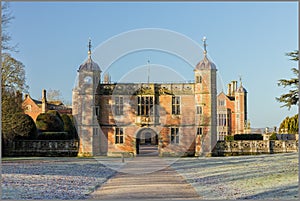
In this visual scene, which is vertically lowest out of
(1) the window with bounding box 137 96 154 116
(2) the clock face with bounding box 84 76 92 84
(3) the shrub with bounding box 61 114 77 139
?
(3) the shrub with bounding box 61 114 77 139

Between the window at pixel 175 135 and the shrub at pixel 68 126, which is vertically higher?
the shrub at pixel 68 126

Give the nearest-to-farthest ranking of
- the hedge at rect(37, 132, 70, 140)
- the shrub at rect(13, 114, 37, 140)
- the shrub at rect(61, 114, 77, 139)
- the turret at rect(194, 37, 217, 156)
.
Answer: the shrub at rect(13, 114, 37, 140) → the turret at rect(194, 37, 217, 156) → the hedge at rect(37, 132, 70, 140) → the shrub at rect(61, 114, 77, 139)

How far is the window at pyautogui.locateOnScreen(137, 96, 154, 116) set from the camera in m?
28.7

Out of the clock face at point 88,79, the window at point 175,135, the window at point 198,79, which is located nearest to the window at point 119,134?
the window at point 175,135

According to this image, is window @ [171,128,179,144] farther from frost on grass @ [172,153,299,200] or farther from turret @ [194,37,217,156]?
frost on grass @ [172,153,299,200]

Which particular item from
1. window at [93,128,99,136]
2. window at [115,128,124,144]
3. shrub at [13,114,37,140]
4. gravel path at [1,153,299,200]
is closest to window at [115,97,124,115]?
window at [115,128,124,144]

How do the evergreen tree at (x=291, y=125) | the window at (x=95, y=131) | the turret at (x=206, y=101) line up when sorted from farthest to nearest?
the evergreen tree at (x=291, y=125), the window at (x=95, y=131), the turret at (x=206, y=101)

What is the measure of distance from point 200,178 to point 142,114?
14.8 m

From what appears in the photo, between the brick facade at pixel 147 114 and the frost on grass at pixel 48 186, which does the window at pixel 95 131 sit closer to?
the brick facade at pixel 147 114

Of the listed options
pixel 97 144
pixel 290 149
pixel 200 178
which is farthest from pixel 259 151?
pixel 200 178

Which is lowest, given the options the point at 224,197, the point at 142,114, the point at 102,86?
the point at 224,197

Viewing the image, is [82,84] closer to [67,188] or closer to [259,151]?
[259,151]

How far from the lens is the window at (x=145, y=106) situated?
2869 centimetres

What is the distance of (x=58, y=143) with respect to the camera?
2955 centimetres
